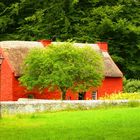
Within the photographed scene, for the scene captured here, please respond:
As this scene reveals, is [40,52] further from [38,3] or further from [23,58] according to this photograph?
[38,3]

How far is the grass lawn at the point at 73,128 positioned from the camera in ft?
74.6

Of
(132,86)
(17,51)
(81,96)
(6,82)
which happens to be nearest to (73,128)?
(6,82)

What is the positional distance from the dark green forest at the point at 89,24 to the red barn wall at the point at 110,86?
880cm

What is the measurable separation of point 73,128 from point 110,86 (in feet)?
125

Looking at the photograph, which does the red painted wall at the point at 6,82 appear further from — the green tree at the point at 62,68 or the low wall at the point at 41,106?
the low wall at the point at 41,106

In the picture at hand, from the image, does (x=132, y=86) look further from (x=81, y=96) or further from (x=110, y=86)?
(x=81, y=96)

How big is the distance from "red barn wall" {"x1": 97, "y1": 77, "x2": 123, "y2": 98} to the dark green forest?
28.9 ft

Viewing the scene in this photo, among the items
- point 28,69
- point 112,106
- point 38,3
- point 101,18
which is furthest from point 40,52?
point 38,3

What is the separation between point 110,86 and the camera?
6356cm

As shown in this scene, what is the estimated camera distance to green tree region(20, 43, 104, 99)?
5088 centimetres

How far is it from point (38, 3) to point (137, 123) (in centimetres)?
5398

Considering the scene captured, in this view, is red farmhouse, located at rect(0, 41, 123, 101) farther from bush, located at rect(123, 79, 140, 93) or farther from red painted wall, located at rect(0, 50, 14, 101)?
bush, located at rect(123, 79, 140, 93)

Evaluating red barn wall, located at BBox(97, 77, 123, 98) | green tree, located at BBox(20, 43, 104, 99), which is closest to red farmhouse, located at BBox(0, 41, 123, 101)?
red barn wall, located at BBox(97, 77, 123, 98)

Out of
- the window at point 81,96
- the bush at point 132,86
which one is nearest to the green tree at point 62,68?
the window at point 81,96
